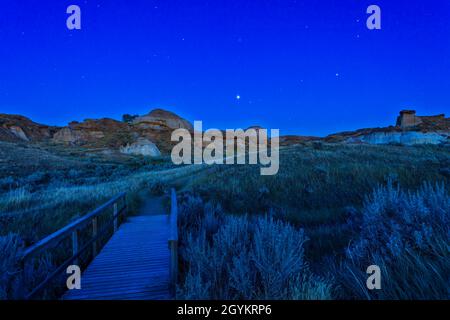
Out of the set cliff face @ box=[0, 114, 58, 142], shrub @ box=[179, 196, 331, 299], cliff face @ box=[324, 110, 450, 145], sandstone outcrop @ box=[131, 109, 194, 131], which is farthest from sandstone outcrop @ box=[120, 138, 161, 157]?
shrub @ box=[179, 196, 331, 299]

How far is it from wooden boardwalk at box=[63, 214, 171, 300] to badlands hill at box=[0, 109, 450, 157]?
57095mm

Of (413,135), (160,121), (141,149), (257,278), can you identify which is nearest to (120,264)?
(257,278)

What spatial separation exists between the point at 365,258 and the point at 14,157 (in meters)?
41.2

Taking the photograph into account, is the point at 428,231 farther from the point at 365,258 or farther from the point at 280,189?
the point at 280,189

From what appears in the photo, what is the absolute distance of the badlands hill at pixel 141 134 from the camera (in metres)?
57.0

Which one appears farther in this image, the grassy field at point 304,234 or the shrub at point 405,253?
the grassy field at point 304,234

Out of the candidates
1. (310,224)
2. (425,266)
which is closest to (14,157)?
(310,224)

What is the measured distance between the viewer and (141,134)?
3332 inches

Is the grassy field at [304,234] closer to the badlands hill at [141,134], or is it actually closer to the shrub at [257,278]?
the shrub at [257,278]

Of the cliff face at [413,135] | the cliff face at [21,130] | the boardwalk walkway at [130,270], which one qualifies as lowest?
the boardwalk walkway at [130,270]

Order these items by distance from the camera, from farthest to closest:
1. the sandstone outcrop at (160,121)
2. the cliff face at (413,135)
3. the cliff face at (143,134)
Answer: the sandstone outcrop at (160,121), the cliff face at (143,134), the cliff face at (413,135)

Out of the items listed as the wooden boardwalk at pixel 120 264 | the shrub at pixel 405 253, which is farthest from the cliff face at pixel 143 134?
the wooden boardwalk at pixel 120 264

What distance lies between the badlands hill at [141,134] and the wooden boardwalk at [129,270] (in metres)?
57.1

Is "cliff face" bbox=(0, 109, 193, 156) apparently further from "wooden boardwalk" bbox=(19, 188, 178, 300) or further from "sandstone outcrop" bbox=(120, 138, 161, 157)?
"wooden boardwalk" bbox=(19, 188, 178, 300)
